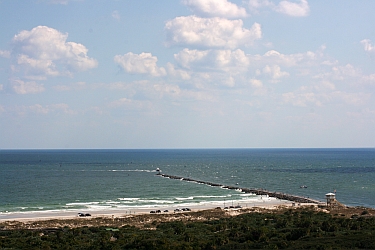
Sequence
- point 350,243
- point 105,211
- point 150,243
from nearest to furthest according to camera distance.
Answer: point 350,243 < point 150,243 < point 105,211

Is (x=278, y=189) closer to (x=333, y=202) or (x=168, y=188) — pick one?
(x=168, y=188)

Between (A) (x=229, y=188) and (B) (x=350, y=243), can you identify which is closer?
(B) (x=350, y=243)

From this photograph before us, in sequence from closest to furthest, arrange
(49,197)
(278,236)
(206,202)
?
1. (278,236)
2. (206,202)
3. (49,197)

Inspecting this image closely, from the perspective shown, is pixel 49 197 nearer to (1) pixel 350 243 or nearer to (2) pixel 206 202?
(2) pixel 206 202

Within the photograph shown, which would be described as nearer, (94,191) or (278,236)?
(278,236)

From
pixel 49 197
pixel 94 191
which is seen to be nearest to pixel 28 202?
pixel 49 197

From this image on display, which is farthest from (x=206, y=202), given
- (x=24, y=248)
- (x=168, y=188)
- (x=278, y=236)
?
(x=24, y=248)

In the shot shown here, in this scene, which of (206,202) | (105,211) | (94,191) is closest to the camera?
(105,211)

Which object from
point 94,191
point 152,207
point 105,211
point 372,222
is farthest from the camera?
point 94,191
